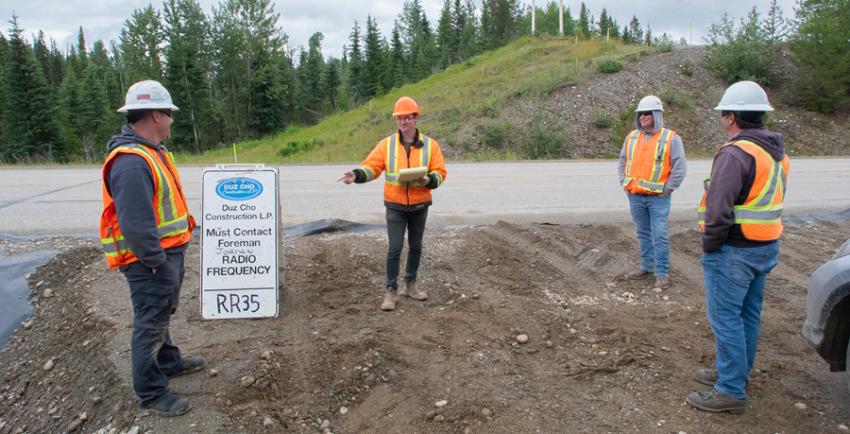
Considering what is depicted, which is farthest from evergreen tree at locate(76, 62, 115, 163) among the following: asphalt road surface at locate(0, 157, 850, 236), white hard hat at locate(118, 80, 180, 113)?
white hard hat at locate(118, 80, 180, 113)

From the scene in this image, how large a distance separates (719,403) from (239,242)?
3962 millimetres

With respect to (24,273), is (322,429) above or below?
below

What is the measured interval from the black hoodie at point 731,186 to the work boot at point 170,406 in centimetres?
356

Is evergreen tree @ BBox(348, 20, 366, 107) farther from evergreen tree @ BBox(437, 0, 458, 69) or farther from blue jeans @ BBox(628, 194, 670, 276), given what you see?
blue jeans @ BBox(628, 194, 670, 276)

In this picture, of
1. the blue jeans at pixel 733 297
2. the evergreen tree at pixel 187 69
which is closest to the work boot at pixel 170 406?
the blue jeans at pixel 733 297

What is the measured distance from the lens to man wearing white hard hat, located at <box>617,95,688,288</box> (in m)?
6.31

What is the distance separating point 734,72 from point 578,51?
1182 cm

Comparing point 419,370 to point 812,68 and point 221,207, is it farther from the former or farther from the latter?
point 812,68

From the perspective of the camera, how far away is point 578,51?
39.6 metres

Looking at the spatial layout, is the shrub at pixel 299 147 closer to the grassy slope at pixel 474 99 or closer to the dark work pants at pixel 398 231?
the grassy slope at pixel 474 99

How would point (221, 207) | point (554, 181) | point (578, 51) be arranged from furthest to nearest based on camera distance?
point (578, 51) → point (554, 181) → point (221, 207)

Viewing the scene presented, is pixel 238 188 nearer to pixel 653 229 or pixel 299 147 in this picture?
pixel 653 229

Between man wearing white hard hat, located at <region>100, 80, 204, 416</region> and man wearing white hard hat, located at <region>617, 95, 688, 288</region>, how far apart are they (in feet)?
15.2

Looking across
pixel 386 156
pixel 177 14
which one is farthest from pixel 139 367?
pixel 177 14
